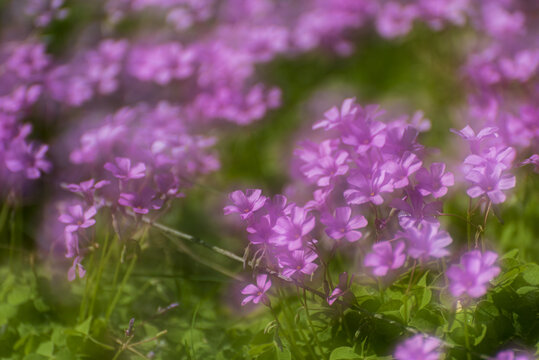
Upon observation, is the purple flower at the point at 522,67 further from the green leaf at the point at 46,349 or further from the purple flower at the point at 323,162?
the green leaf at the point at 46,349

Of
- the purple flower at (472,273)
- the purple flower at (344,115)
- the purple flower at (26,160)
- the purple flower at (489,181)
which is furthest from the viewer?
the purple flower at (26,160)

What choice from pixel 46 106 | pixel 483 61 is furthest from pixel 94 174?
pixel 483 61

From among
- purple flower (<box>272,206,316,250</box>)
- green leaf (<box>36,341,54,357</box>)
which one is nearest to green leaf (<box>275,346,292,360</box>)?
purple flower (<box>272,206,316,250</box>)

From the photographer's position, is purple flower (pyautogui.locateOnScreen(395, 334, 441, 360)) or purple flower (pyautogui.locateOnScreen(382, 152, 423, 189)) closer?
purple flower (pyautogui.locateOnScreen(395, 334, 441, 360))

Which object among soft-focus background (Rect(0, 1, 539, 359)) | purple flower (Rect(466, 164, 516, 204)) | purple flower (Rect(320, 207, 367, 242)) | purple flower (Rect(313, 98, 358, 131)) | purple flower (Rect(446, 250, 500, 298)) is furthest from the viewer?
soft-focus background (Rect(0, 1, 539, 359))

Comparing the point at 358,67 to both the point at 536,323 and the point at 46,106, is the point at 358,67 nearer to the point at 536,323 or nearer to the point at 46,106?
the point at 46,106

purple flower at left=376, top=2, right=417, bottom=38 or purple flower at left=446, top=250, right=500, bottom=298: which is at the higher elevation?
purple flower at left=446, top=250, right=500, bottom=298

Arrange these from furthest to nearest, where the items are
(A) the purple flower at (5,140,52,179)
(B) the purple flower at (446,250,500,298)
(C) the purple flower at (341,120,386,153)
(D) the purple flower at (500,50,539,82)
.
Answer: (D) the purple flower at (500,50,539,82) → (A) the purple flower at (5,140,52,179) → (C) the purple flower at (341,120,386,153) → (B) the purple flower at (446,250,500,298)

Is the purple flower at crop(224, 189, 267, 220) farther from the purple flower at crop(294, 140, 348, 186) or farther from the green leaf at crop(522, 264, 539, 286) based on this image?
the green leaf at crop(522, 264, 539, 286)

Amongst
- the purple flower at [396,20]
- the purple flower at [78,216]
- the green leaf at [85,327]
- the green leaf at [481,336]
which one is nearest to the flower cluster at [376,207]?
the green leaf at [481,336]
